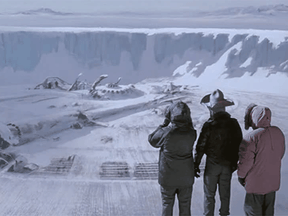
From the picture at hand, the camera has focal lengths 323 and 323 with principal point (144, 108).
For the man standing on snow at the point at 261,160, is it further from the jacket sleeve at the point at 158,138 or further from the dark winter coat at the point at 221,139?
the jacket sleeve at the point at 158,138

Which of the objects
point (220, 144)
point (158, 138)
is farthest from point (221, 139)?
point (158, 138)

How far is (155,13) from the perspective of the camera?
3.45m

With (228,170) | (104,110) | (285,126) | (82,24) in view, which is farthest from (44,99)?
(285,126)

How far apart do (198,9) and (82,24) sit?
1.26 m

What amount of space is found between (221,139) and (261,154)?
26 centimetres

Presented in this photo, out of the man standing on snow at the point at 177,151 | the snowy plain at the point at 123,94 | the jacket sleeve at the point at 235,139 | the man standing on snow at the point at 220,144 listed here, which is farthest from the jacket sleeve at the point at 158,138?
the snowy plain at the point at 123,94

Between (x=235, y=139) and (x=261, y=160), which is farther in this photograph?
(x=235, y=139)

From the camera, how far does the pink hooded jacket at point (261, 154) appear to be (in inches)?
74.0

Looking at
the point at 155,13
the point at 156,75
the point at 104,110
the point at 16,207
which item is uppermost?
the point at 155,13

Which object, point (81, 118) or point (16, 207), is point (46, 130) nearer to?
point (81, 118)

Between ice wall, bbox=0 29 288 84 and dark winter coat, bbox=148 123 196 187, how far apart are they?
5.37 ft

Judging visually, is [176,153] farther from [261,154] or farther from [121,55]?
[121,55]

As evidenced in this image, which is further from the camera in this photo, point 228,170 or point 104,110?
point 104,110

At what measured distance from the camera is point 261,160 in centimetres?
190
